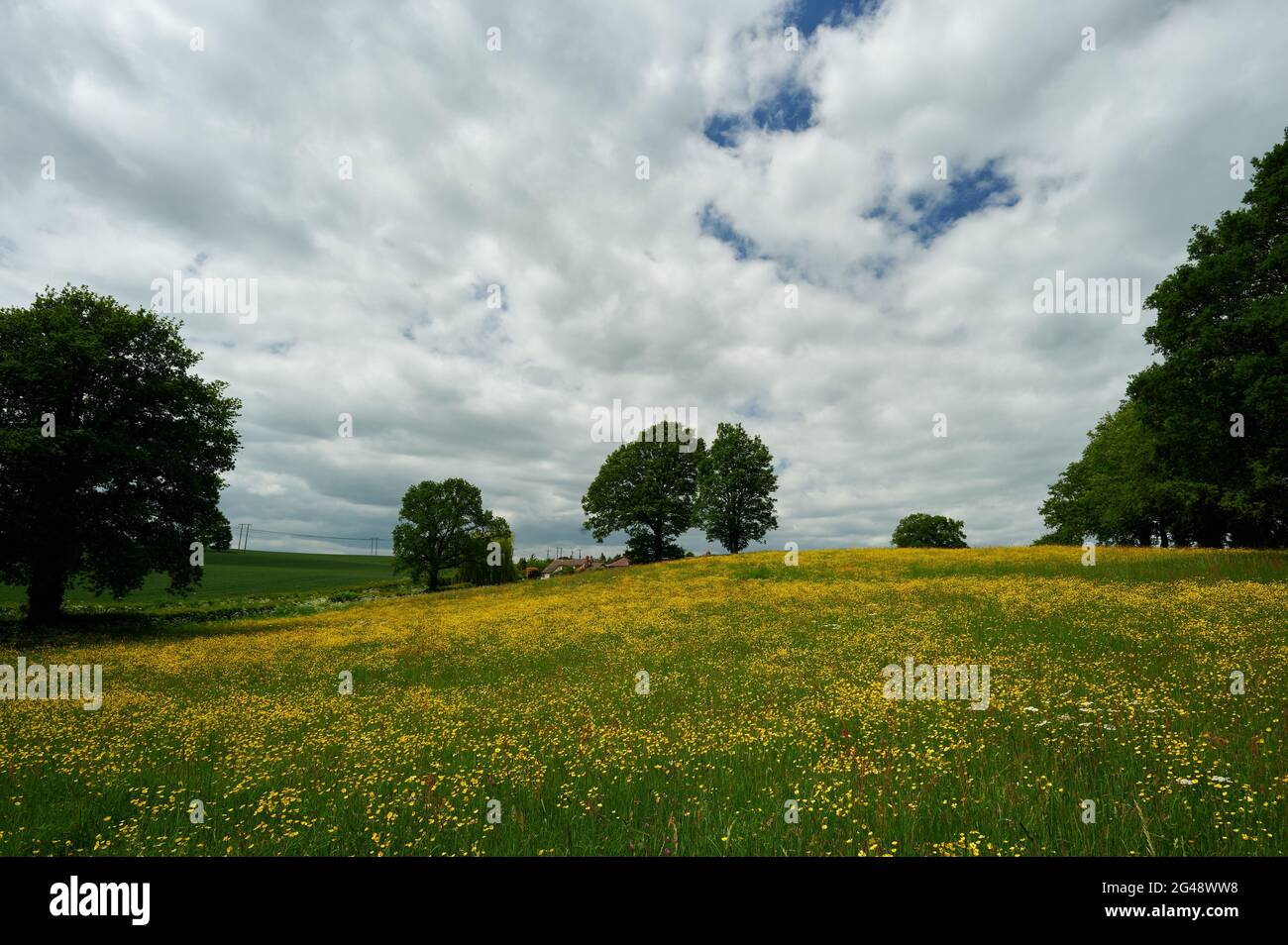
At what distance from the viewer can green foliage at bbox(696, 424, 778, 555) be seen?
207 feet

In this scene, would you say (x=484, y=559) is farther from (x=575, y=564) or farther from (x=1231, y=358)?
(x=575, y=564)

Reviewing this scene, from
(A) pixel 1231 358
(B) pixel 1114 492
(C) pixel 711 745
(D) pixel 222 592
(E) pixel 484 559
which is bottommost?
(D) pixel 222 592

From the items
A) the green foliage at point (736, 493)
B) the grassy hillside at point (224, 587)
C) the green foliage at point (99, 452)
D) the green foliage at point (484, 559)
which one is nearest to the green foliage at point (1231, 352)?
the green foliage at point (736, 493)

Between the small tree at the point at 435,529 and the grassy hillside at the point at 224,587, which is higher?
the small tree at the point at 435,529

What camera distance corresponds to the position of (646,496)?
216ft

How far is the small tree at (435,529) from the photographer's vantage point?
70.1 m

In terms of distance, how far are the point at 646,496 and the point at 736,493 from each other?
35.3 feet

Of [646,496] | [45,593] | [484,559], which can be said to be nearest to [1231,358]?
[646,496]

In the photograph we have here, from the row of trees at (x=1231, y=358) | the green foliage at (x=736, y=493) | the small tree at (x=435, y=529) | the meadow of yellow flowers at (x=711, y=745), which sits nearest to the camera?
the meadow of yellow flowers at (x=711, y=745)

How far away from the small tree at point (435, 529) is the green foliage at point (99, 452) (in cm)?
3763

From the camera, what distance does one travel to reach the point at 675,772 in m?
7.64

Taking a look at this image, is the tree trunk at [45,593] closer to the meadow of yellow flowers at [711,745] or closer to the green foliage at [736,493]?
the meadow of yellow flowers at [711,745]
